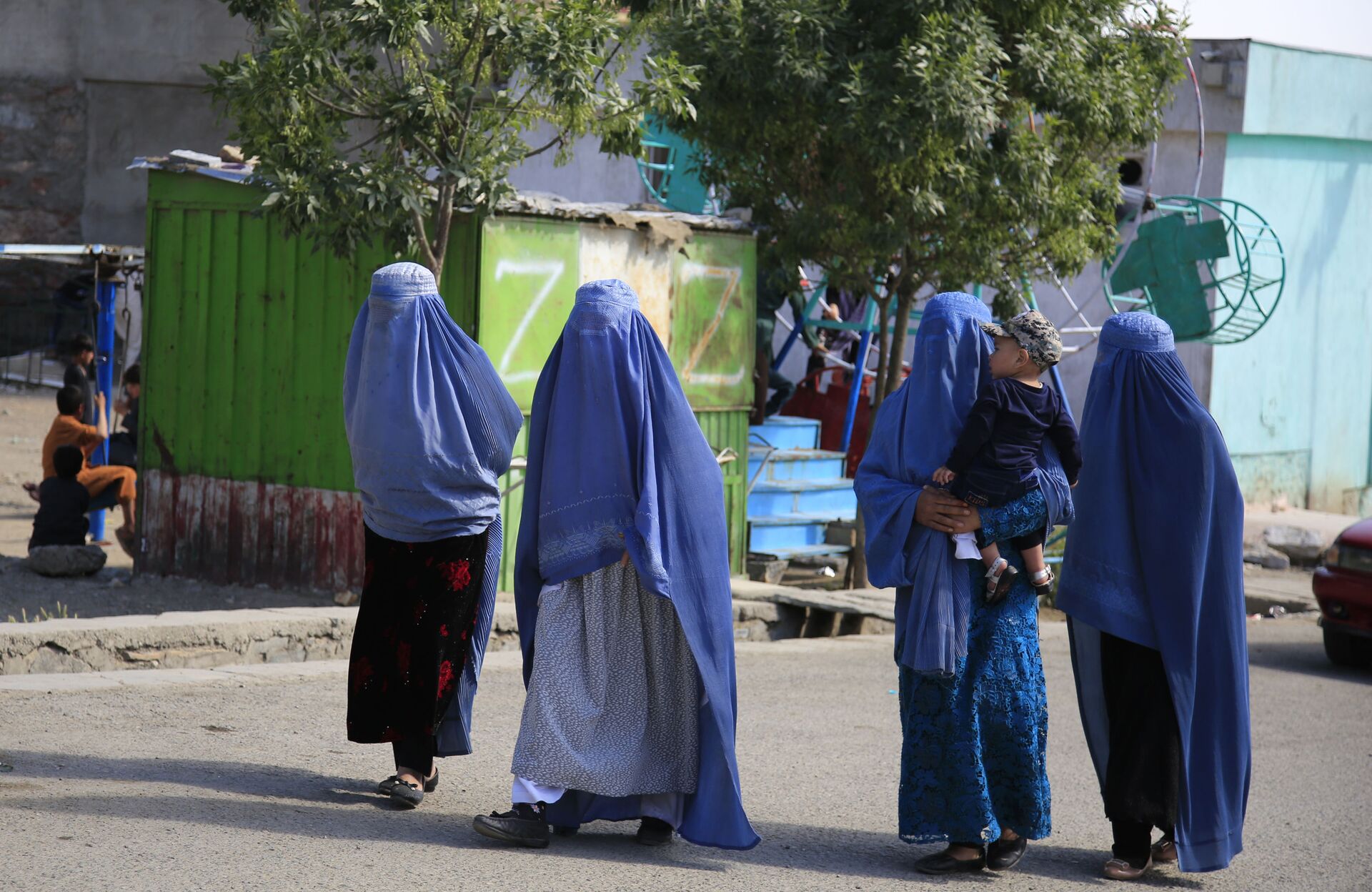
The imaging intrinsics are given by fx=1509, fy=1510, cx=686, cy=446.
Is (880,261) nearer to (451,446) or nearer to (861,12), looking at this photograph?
(861,12)

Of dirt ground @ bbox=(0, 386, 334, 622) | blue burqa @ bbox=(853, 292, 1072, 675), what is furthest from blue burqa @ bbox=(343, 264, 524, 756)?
dirt ground @ bbox=(0, 386, 334, 622)

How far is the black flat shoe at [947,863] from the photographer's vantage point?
413cm

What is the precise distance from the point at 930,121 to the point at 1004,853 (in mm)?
5077

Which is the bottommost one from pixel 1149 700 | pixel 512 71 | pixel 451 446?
pixel 1149 700

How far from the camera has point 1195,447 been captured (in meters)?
4.17

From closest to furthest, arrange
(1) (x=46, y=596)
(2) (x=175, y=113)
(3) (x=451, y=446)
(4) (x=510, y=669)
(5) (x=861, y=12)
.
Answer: (3) (x=451, y=446), (4) (x=510, y=669), (1) (x=46, y=596), (5) (x=861, y=12), (2) (x=175, y=113)

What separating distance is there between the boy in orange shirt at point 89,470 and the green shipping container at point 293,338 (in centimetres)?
63

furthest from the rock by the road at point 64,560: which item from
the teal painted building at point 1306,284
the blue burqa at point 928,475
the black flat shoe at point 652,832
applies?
the teal painted building at point 1306,284

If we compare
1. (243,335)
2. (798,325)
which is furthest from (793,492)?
(243,335)

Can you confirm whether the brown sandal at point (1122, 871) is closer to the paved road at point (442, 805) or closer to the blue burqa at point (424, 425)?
the paved road at point (442, 805)

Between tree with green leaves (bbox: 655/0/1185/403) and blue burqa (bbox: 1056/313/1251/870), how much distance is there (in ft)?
14.3

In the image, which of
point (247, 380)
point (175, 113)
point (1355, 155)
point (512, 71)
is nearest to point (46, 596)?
point (247, 380)

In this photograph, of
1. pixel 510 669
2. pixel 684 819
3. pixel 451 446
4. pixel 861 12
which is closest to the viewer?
pixel 684 819

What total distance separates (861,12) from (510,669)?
14.9 feet
